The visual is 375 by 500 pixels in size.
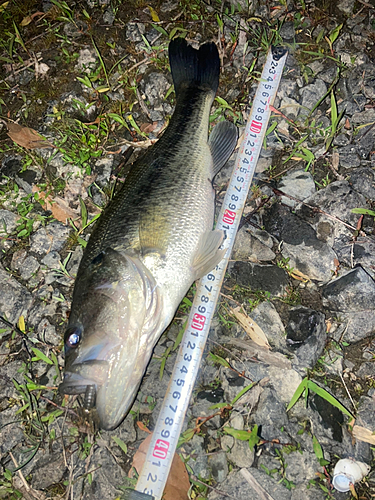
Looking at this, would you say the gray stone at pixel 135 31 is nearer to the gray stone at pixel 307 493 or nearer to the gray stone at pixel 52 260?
the gray stone at pixel 52 260

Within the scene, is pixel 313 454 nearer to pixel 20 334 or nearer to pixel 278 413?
pixel 278 413

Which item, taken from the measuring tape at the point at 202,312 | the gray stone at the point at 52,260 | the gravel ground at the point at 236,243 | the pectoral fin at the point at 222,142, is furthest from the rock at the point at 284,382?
the gray stone at the point at 52,260

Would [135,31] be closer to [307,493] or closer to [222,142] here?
[222,142]

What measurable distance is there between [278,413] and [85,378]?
1705 millimetres

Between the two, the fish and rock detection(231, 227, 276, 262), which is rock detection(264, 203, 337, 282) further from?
the fish

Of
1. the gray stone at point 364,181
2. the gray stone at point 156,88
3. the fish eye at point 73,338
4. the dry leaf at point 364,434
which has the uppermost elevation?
the gray stone at point 156,88

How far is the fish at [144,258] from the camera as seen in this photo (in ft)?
8.27

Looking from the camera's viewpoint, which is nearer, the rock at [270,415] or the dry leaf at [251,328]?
the rock at [270,415]

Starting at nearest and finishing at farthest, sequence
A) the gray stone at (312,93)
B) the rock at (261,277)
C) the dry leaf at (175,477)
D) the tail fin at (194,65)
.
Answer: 1. the dry leaf at (175,477)
2. the rock at (261,277)
3. the tail fin at (194,65)
4. the gray stone at (312,93)

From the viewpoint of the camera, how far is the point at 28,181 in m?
4.01

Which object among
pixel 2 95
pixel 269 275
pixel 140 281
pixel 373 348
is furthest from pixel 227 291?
pixel 2 95

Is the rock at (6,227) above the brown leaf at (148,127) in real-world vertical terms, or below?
below

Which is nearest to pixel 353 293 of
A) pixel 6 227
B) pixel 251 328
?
pixel 251 328

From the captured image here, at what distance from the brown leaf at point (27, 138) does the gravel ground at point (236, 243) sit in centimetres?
3
